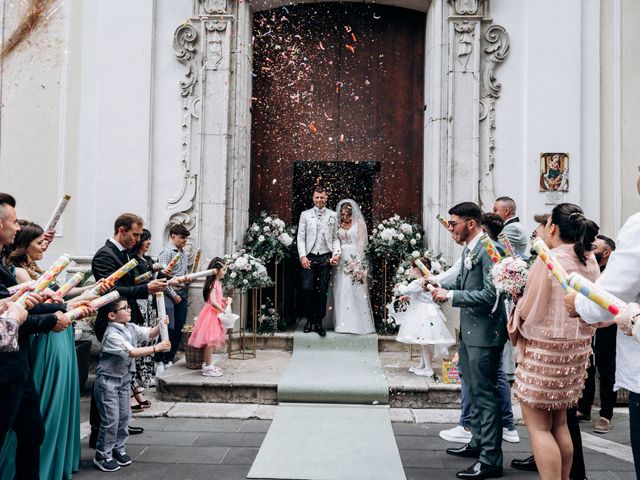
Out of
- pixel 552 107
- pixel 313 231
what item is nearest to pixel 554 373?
pixel 313 231

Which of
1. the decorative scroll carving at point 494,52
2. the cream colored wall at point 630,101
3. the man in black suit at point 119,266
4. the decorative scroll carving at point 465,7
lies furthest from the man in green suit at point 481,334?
the decorative scroll carving at point 465,7

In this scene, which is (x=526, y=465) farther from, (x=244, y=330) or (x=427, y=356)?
(x=244, y=330)

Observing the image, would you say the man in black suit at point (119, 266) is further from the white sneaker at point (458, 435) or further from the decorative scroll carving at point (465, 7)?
the decorative scroll carving at point (465, 7)

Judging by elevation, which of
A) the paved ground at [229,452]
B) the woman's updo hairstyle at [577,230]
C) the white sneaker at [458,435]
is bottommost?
the paved ground at [229,452]

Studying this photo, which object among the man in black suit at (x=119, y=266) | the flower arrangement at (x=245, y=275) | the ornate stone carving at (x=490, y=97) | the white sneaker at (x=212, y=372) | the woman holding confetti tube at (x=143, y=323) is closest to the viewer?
the man in black suit at (x=119, y=266)

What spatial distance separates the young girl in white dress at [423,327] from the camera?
6992 millimetres

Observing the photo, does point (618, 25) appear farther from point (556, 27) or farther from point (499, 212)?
point (499, 212)

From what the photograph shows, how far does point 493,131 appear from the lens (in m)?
8.63

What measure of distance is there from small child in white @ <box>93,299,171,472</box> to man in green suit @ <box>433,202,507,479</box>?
245 centimetres

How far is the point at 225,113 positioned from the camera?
870 cm

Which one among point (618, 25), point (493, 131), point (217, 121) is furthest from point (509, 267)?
point (618, 25)

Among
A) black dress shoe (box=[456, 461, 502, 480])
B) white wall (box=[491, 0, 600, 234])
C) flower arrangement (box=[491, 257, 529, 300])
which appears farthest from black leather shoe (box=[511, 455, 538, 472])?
white wall (box=[491, 0, 600, 234])

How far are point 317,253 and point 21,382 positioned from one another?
18.3ft

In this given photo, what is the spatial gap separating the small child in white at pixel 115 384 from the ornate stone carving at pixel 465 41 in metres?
6.29
